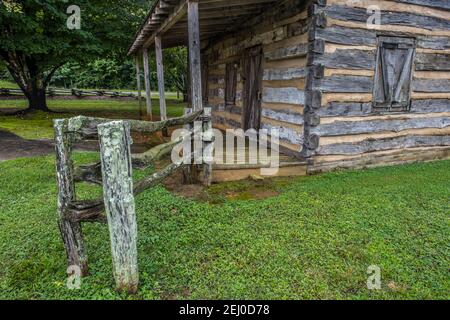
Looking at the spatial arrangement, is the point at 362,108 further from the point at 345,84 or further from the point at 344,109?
the point at 345,84

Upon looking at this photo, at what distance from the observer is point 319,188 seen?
5.68 m

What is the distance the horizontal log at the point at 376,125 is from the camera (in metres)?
6.55

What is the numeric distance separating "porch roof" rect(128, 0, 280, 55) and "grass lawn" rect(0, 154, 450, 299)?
3529 millimetres

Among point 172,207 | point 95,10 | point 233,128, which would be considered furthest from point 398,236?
point 95,10

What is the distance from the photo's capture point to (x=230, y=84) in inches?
408

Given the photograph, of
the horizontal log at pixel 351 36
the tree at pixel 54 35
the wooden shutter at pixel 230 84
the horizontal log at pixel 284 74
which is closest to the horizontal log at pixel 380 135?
the horizontal log at pixel 284 74

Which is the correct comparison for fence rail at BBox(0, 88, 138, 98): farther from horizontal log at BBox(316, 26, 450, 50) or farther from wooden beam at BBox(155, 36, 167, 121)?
horizontal log at BBox(316, 26, 450, 50)

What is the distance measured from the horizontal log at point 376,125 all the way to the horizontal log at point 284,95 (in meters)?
0.74

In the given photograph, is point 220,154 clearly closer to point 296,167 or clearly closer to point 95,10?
point 296,167

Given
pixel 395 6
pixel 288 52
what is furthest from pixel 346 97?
pixel 395 6

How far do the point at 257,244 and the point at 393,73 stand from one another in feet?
18.0

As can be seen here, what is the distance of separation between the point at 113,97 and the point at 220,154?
23288 mm

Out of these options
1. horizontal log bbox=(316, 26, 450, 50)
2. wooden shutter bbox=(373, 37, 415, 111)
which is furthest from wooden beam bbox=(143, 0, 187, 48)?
wooden shutter bbox=(373, 37, 415, 111)

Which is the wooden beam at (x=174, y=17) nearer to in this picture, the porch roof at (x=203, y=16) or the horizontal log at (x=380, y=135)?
the porch roof at (x=203, y=16)
